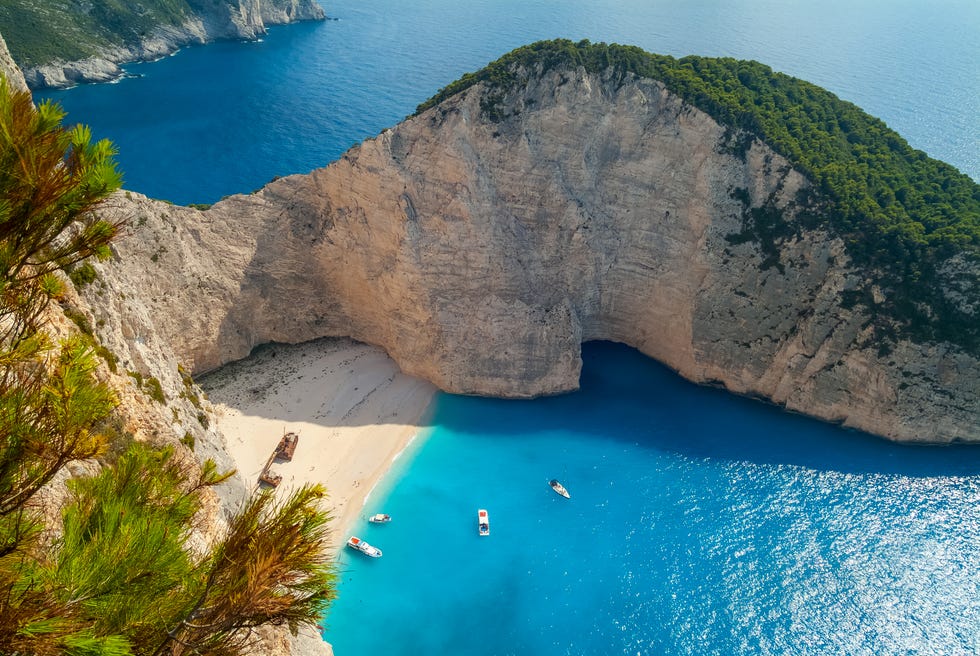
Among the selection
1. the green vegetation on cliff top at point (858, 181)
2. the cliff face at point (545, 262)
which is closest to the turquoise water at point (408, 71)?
the cliff face at point (545, 262)

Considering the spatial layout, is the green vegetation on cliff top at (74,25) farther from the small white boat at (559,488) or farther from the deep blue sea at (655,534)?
the small white boat at (559,488)

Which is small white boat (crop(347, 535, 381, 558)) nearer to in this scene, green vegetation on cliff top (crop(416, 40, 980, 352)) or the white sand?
the white sand

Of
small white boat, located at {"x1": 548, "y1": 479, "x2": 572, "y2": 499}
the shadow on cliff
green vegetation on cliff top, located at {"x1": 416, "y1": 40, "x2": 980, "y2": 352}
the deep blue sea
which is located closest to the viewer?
the deep blue sea

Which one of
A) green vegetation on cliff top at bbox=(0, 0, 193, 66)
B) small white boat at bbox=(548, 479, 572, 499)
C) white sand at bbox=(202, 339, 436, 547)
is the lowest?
white sand at bbox=(202, 339, 436, 547)

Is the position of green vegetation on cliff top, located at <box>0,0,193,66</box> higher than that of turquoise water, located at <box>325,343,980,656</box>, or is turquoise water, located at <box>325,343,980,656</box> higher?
green vegetation on cliff top, located at <box>0,0,193,66</box>

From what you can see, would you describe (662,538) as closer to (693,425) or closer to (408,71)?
(693,425)

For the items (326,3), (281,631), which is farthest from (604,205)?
(326,3)

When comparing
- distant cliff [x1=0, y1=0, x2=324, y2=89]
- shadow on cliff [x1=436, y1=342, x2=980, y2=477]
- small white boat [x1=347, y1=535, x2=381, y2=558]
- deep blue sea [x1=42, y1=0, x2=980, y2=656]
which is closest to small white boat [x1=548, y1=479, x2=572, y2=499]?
deep blue sea [x1=42, y1=0, x2=980, y2=656]
